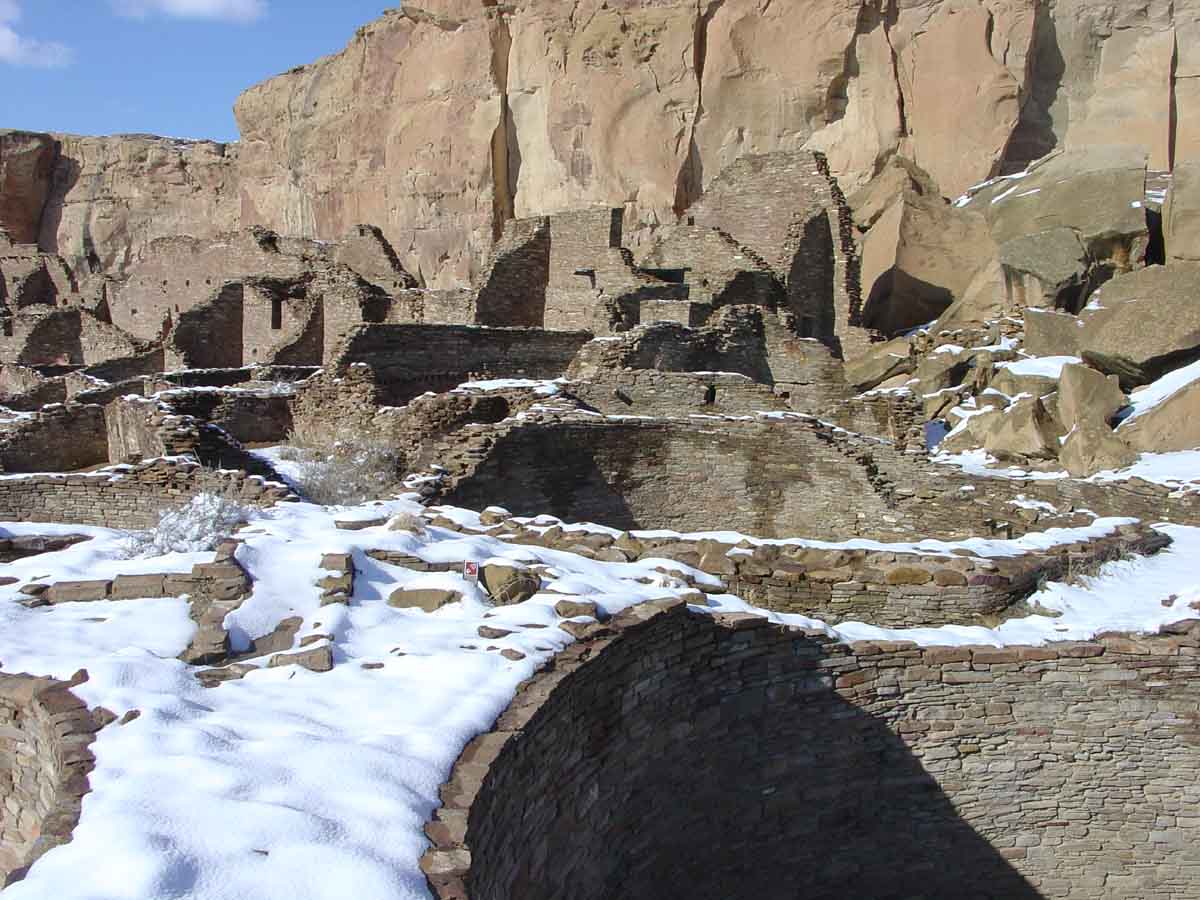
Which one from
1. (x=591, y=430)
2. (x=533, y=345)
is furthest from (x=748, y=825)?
(x=533, y=345)

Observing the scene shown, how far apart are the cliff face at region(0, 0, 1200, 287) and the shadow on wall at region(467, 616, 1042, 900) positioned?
69.9ft

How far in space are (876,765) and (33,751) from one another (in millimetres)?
4787

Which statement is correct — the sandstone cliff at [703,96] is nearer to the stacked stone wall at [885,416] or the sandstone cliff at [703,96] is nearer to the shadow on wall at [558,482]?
the stacked stone wall at [885,416]

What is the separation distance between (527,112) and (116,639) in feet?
90.3

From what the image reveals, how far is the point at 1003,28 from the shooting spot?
939 inches

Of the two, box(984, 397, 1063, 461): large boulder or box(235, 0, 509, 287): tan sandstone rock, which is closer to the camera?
box(984, 397, 1063, 461): large boulder

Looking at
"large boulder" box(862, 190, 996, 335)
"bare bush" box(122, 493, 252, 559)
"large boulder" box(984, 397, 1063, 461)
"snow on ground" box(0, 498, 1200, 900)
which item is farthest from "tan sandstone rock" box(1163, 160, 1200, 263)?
"bare bush" box(122, 493, 252, 559)

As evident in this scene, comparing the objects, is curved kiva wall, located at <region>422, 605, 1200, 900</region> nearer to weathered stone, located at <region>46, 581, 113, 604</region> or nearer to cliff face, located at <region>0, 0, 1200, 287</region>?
weathered stone, located at <region>46, 581, 113, 604</region>

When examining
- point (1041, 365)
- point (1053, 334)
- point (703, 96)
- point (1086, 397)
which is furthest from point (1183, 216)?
point (703, 96)

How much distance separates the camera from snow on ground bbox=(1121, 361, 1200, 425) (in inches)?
592

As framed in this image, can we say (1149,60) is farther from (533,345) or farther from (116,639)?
(116,639)

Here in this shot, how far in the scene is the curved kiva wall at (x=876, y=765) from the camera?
529 centimetres

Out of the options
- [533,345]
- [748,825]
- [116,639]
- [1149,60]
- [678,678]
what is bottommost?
[748,825]

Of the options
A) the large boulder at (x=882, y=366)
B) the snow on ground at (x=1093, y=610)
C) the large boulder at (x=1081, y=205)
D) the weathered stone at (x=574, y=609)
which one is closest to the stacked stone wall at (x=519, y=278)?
the large boulder at (x=882, y=366)
